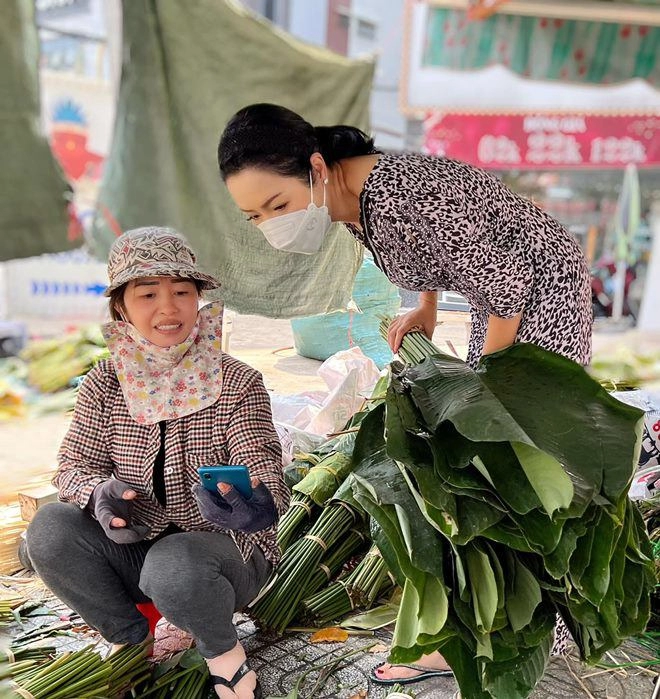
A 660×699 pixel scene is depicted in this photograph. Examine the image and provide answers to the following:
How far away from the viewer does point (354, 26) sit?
1.22 meters

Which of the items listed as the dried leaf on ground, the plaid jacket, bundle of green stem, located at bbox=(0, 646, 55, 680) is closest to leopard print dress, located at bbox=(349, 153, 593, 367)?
the plaid jacket

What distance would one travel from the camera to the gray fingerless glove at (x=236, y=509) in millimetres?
1732

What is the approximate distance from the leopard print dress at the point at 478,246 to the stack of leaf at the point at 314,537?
2.01ft

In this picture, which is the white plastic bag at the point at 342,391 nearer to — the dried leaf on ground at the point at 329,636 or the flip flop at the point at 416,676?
the dried leaf on ground at the point at 329,636

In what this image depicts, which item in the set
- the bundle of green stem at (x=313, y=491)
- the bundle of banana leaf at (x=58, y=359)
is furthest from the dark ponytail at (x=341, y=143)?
the bundle of green stem at (x=313, y=491)

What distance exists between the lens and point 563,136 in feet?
3.91

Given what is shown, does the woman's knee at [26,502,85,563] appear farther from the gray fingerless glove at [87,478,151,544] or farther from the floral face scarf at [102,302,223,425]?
the floral face scarf at [102,302,223,425]

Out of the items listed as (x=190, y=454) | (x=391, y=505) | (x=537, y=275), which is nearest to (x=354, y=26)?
(x=537, y=275)

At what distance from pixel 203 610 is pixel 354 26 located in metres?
1.30

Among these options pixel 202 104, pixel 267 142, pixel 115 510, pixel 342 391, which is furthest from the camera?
pixel 342 391

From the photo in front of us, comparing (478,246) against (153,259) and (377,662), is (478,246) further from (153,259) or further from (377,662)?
(377,662)

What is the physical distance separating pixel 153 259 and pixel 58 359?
48 centimetres

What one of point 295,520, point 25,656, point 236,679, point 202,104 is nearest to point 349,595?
point 295,520

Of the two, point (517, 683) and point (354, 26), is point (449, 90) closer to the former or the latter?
point (354, 26)
